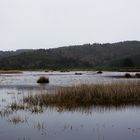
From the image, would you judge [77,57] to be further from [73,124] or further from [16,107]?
[73,124]

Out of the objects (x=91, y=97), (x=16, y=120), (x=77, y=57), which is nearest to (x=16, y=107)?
(x=16, y=120)

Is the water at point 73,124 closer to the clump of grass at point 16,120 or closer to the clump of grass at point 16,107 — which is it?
the clump of grass at point 16,120

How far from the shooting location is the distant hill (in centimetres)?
14262

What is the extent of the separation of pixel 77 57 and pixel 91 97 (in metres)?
144

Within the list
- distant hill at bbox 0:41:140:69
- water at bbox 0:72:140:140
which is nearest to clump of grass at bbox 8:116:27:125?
water at bbox 0:72:140:140

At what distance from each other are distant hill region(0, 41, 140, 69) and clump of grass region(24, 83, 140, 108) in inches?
4203

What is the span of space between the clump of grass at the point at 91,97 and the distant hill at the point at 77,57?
350 feet

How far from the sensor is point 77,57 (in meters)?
164

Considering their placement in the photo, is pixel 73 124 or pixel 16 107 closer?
pixel 73 124

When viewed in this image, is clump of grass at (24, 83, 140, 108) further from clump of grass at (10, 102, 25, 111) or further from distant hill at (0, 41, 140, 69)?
distant hill at (0, 41, 140, 69)

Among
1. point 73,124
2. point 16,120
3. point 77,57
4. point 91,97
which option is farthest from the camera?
point 77,57

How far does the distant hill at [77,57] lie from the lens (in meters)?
143

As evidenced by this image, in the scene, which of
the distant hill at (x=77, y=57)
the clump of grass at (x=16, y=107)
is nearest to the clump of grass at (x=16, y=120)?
the clump of grass at (x=16, y=107)

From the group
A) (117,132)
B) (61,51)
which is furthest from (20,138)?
(61,51)
